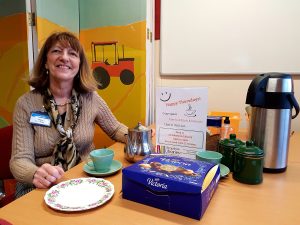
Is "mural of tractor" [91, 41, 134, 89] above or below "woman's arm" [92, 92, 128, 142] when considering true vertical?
above

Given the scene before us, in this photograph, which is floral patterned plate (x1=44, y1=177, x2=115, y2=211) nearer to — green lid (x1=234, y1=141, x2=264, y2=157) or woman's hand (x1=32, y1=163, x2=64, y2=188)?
woman's hand (x1=32, y1=163, x2=64, y2=188)

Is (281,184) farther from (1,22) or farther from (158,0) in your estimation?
(1,22)

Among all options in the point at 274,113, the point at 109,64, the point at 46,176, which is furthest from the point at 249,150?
the point at 109,64

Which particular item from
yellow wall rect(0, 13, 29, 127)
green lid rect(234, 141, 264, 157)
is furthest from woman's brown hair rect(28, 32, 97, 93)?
green lid rect(234, 141, 264, 157)

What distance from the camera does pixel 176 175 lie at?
670 millimetres

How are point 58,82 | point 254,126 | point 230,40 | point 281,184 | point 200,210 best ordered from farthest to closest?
point 230,40, point 58,82, point 254,126, point 281,184, point 200,210

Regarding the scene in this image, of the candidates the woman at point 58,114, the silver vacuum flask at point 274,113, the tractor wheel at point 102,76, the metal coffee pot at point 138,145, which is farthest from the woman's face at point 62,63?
the silver vacuum flask at point 274,113

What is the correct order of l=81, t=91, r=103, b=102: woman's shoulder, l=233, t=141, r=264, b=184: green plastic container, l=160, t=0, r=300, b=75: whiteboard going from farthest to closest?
l=160, t=0, r=300, b=75: whiteboard
l=81, t=91, r=103, b=102: woman's shoulder
l=233, t=141, r=264, b=184: green plastic container

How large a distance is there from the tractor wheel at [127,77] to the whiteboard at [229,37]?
0.28 m

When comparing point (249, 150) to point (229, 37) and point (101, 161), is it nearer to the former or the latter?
point (101, 161)

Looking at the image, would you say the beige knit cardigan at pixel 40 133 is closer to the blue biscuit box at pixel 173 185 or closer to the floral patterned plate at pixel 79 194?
the floral patterned plate at pixel 79 194

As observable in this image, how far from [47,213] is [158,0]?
189 cm

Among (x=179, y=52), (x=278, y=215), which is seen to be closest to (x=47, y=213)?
(x=278, y=215)

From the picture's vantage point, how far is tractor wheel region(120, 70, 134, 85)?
80.9 inches
